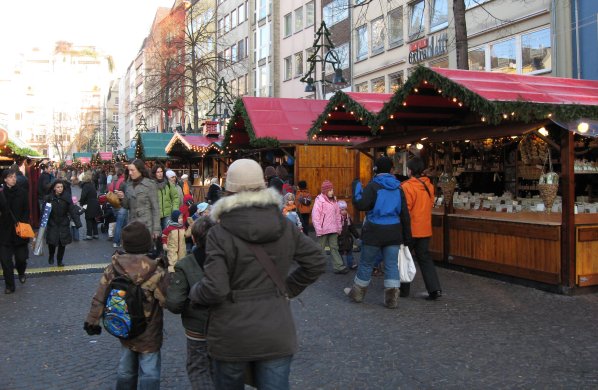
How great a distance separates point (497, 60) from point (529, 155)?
457 inches

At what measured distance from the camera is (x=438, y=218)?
1062 cm

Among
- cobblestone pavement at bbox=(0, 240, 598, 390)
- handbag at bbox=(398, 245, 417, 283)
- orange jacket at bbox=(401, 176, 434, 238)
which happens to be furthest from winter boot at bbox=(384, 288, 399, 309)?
orange jacket at bbox=(401, 176, 434, 238)

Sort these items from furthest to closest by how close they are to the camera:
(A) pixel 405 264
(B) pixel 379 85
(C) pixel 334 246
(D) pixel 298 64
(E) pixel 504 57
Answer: (D) pixel 298 64 → (B) pixel 379 85 → (E) pixel 504 57 → (C) pixel 334 246 → (A) pixel 405 264

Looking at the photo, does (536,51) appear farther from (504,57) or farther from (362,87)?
(362,87)

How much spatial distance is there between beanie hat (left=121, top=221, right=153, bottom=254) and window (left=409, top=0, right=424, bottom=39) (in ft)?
76.6

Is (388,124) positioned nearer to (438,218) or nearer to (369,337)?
(438,218)

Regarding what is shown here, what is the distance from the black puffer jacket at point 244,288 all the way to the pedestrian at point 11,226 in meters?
6.30

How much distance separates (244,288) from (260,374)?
0.44 meters

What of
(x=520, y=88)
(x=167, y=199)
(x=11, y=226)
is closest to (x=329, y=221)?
(x=167, y=199)

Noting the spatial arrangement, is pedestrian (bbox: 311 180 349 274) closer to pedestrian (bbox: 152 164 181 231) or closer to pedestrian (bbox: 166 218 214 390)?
pedestrian (bbox: 152 164 181 231)

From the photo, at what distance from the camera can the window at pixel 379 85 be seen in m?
28.7

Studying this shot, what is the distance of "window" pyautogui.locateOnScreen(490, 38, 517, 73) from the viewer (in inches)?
798

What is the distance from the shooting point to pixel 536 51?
751 inches

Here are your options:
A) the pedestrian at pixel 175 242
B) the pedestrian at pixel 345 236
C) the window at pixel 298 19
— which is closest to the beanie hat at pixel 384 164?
the pedestrian at pixel 175 242
